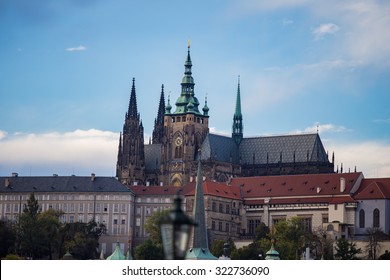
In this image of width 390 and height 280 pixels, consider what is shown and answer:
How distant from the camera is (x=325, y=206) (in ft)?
174

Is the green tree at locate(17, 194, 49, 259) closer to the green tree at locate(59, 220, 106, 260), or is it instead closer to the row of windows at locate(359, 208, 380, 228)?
the green tree at locate(59, 220, 106, 260)

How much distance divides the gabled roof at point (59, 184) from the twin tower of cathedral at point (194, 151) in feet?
19.3

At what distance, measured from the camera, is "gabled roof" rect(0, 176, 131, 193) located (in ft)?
173

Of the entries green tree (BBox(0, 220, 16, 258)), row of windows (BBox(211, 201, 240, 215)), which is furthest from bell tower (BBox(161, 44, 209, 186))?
green tree (BBox(0, 220, 16, 258))

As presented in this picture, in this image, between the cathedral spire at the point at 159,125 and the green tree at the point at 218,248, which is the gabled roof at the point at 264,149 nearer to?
the cathedral spire at the point at 159,125

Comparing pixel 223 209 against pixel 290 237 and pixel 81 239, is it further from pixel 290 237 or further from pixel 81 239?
pixel 81 239

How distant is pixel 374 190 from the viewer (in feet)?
165

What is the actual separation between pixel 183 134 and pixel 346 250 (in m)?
20.4

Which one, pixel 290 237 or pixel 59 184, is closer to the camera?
pixel 290 237

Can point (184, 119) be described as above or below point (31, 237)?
above

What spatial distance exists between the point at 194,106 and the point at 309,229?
12269 millimetres

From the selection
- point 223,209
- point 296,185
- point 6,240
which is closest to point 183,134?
point 223,209

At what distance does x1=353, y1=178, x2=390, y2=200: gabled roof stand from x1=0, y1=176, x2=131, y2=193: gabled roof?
30.9 feet

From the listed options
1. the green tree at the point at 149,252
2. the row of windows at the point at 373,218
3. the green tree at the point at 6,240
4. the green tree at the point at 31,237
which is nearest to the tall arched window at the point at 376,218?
the row of windows at the point at 373,218
